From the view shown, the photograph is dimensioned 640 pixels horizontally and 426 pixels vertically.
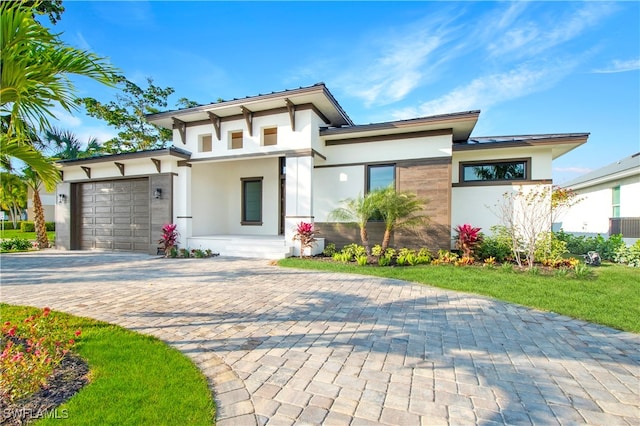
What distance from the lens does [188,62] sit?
10.0 m

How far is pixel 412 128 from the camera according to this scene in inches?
333

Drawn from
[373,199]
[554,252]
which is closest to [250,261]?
[373,199]

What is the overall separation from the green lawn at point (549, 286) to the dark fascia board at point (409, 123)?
418 cm

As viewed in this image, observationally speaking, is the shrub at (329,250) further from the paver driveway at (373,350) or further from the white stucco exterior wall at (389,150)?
the paver driveway at (373,350)

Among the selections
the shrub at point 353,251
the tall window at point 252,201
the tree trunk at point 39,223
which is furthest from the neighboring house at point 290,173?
the tree trunk at point 39,223

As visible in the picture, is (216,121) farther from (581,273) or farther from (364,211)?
(581,273)

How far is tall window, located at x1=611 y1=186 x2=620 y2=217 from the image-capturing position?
503 inches

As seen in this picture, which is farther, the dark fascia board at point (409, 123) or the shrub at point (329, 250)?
the shrub at point (329, 250)

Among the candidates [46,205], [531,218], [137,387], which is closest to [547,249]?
[531,218]

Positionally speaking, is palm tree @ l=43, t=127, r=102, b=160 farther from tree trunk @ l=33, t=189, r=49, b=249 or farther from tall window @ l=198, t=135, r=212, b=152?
tall window @ l=198, t=135, r=212, b=152

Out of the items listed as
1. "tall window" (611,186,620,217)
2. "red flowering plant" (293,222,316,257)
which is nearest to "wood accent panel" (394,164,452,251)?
"red flowering plant" (293,222,316,257)

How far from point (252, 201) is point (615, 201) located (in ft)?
56.6

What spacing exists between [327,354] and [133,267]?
6.94 m

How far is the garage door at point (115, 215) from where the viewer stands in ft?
34.1
